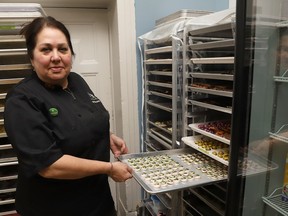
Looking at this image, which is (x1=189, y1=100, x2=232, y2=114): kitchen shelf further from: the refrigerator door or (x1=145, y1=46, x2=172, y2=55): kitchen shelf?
(x1=145, y1=46, x2=172, y2=55): kitchen shelf

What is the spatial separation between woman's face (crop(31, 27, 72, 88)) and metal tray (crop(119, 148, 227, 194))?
526mm

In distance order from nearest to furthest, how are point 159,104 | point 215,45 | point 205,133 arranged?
point 215,45 → point 205,133 → point 159,104

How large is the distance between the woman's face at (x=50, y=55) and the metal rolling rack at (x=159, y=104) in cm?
63

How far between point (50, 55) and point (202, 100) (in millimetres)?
775

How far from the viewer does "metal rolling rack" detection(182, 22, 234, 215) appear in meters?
1.23

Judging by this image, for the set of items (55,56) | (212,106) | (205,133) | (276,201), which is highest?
(55,56)

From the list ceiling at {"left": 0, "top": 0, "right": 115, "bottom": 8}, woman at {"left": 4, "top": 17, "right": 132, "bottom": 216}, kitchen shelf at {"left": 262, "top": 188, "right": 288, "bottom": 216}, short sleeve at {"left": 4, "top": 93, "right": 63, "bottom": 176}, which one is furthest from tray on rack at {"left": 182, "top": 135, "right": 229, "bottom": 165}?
ceiling at {"left": 0, "top": 0, "right": 115, "bottom": 8}

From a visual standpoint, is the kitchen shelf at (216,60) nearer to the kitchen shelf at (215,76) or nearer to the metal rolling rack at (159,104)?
the kitchen shelf at (215,76)

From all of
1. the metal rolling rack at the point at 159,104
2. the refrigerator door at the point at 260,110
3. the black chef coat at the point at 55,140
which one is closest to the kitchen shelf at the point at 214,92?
the refrigerator door at the point at 260,110

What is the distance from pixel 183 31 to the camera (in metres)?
1.34

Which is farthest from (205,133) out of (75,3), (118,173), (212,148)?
(75,3)

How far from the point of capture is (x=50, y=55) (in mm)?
1040

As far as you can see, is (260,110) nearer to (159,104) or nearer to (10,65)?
(159,104)

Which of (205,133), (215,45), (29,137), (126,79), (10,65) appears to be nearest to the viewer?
(29,137)
